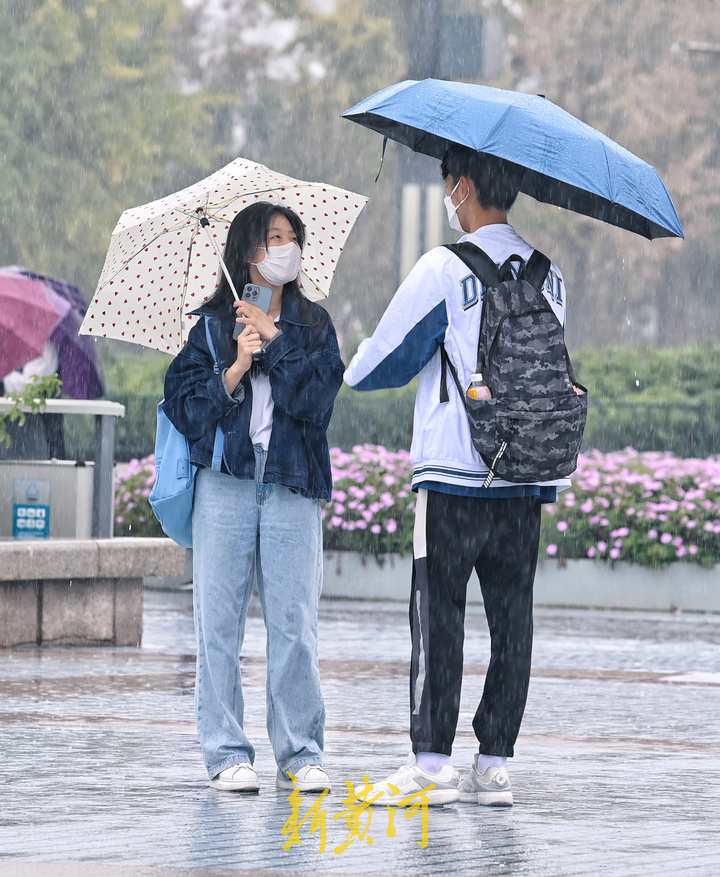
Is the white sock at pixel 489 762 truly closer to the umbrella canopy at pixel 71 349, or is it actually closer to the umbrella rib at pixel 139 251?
the umbrella rib at pixel 139 251

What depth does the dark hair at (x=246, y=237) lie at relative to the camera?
18.3 ft

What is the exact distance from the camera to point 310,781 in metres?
5.43

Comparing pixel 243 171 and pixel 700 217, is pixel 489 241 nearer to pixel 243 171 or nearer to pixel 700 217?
pixel 243 171

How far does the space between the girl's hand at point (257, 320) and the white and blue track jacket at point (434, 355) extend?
1.05 feet

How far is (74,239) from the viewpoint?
93.4 ft

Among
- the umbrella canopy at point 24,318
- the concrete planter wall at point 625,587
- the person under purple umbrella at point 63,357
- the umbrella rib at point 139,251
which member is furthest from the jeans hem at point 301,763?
the concrete planter wall at point 625,587

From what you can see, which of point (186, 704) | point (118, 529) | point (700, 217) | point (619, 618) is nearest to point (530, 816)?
point (186, 704)

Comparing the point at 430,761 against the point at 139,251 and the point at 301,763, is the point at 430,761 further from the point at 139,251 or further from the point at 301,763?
the point at 139,251

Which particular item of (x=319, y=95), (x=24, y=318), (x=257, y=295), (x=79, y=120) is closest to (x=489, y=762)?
(x=257, y=295)

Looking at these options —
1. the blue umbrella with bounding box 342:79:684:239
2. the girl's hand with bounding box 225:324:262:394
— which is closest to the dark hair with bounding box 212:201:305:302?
the girl's hand with bounding box 225:324:262:394

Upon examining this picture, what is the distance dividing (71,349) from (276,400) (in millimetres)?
7805

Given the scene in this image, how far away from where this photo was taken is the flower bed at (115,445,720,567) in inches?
587

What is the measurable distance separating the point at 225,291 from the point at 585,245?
30.3 metres

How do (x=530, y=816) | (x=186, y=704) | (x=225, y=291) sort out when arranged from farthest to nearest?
1. (x=186, y=704)
2. (x=225, y=291)
3. (x=530, y=816)
